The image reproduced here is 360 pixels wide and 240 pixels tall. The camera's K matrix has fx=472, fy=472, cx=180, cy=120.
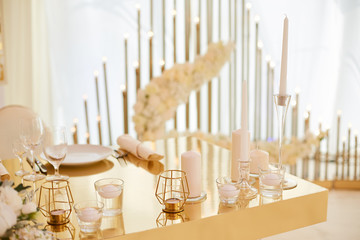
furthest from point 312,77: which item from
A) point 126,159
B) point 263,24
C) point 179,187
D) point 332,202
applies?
point 179,187

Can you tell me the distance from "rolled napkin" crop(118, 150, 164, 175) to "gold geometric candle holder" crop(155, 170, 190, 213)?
0.28m

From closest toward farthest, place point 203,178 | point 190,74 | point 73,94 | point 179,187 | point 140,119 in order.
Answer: point 179,187 → point 203,178 → point 140,119 → point 190,74 → point 73,94

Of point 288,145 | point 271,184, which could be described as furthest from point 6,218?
point 288,145

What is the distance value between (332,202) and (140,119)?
4.86 feet

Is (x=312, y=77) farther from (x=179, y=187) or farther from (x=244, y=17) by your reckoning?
(x=179, y=187)

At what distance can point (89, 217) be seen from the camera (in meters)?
1.15

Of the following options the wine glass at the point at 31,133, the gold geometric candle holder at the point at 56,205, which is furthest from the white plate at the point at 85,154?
the gold geometric candle holder at the point at 56,205

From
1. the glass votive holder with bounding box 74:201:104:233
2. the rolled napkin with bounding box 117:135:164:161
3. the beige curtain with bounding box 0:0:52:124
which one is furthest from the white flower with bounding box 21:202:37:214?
the beige curtain with bounding box 0:0:52:124

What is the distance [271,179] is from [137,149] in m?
0.60

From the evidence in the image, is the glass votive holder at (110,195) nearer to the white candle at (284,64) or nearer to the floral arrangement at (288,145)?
the white candle at (284,64)

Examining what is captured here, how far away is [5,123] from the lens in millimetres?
2207

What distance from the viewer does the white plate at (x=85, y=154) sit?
1.70 metres

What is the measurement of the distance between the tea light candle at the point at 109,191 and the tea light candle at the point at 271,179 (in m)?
0.44

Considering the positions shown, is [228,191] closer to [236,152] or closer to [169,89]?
[236,152]
